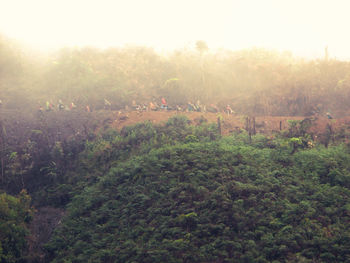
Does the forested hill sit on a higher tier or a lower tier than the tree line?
lower

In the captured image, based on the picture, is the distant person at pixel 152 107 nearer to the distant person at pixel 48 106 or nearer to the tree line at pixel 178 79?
the tree line at pixel 178 79


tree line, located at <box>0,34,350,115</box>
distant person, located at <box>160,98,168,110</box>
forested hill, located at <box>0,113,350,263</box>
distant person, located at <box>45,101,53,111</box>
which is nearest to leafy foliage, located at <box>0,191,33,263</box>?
forested hill, located at <box>0,113,350,263</box>

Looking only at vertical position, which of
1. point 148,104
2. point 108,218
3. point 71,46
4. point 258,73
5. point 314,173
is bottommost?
point 108,218

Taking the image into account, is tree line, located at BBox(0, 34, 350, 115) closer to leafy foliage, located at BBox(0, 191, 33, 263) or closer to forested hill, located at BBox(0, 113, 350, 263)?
forested hill, located at BBox(0, 113, 350, 263)

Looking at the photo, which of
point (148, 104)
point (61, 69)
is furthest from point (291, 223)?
point (61, 69)

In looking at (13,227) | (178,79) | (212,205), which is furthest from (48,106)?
(212,205)

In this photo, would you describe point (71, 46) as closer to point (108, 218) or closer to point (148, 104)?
point (148, 104)

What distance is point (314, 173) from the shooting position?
11.4m

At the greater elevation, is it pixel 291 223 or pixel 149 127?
pixel 149 127

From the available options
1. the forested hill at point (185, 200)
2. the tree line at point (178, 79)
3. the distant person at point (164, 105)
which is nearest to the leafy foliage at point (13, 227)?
the forested hill at point (185, 200)

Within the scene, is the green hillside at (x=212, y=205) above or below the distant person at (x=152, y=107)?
below

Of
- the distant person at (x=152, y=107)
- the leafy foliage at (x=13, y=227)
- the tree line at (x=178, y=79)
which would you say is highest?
the tree line at (x=178, y=79)

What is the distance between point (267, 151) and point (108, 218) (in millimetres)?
7423

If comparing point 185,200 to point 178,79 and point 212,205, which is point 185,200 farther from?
point 178,79
